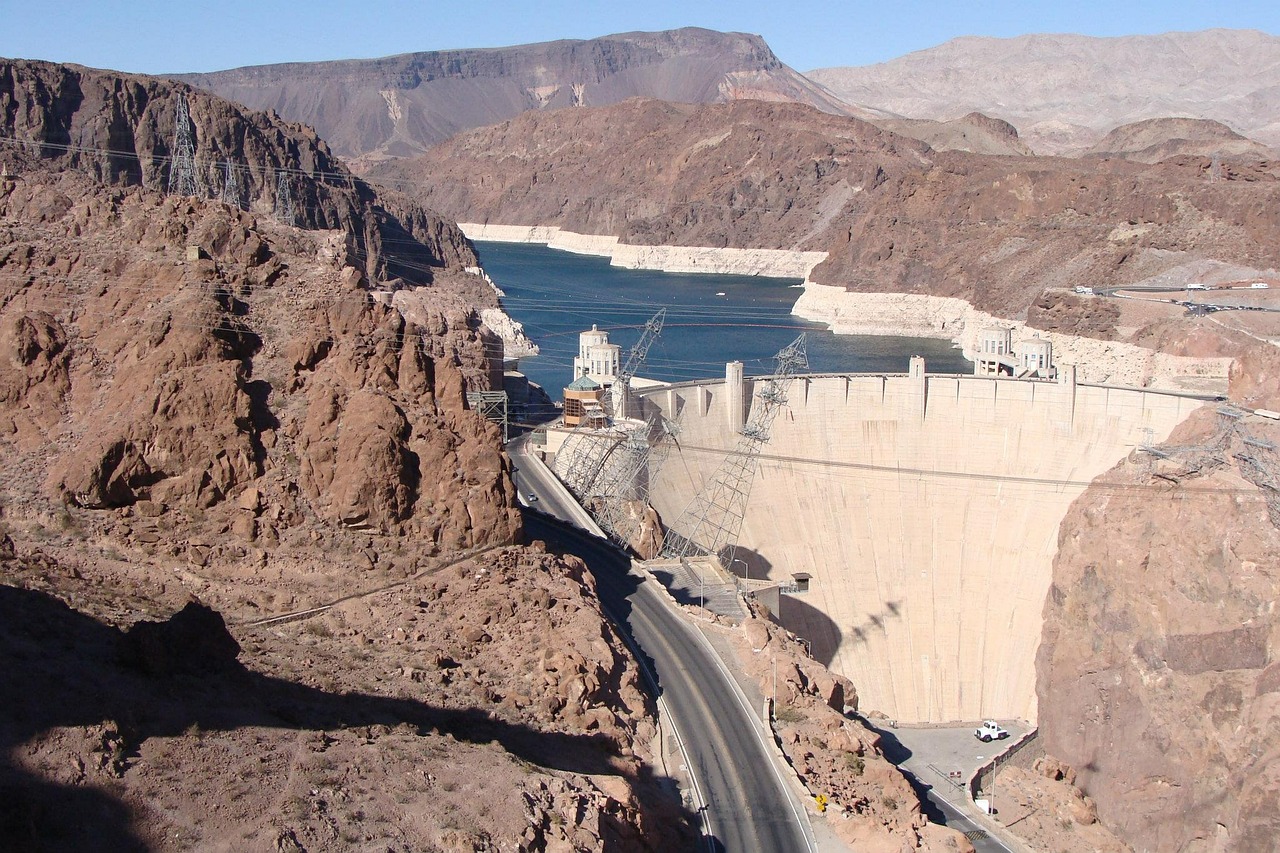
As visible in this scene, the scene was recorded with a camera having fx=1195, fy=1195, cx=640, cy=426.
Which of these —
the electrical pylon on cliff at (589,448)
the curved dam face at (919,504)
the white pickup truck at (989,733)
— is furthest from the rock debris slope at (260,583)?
the curved dam face at (919,504)

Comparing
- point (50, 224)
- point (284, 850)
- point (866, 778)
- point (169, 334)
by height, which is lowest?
point (866, 778)

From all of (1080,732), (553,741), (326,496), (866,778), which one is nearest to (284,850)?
(553,741)

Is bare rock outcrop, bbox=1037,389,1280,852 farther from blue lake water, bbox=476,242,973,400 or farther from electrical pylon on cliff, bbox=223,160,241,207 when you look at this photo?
electrical pylon on cliff, bbox=223,160,241,207

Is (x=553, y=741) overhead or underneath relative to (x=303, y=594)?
underneath

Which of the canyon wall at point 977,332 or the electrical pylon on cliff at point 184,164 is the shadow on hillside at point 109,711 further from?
the canyon wall at point 977,332

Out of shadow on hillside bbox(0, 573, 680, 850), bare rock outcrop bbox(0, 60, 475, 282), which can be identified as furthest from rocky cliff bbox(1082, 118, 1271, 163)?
shadow on hillside bbox(0, 573, 680, 850)

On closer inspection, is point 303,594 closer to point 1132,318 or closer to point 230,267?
point 230,267

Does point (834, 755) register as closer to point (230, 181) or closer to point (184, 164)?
point (184, 164)
